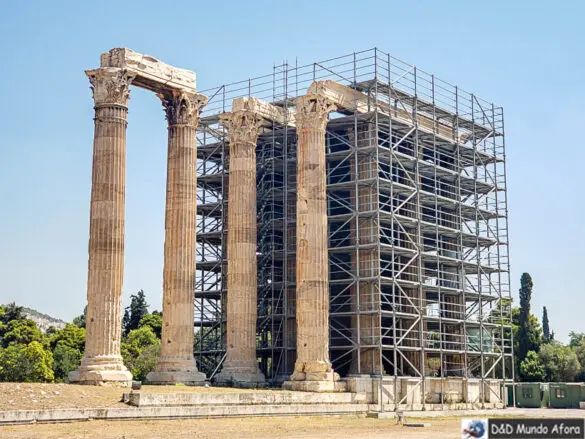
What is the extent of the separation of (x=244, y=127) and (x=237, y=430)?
24141mm

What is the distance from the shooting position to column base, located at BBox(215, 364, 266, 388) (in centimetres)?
5312

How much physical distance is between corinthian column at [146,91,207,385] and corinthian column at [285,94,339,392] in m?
6.00

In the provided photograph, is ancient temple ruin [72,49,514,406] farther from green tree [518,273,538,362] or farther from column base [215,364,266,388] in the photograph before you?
green tree [518,273,538,362]

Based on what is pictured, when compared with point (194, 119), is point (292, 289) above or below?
below

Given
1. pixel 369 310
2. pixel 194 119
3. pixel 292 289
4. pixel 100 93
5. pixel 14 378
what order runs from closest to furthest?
pixel 100 93, pixel 194 119, pixel 369 310, pixel 292 289, pixel 14 378

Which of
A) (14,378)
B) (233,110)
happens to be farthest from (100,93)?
(14,378)

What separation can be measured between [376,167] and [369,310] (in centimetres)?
828

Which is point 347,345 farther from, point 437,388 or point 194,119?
point 194,119

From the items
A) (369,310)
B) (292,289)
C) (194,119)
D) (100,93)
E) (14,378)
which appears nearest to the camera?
(100,93)

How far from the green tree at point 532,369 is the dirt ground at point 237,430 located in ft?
161

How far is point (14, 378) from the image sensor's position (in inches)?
3086

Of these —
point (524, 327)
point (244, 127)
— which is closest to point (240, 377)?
point (244, 127)

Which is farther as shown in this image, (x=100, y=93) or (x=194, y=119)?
(x=194, y=119)

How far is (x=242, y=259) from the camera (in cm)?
5503
